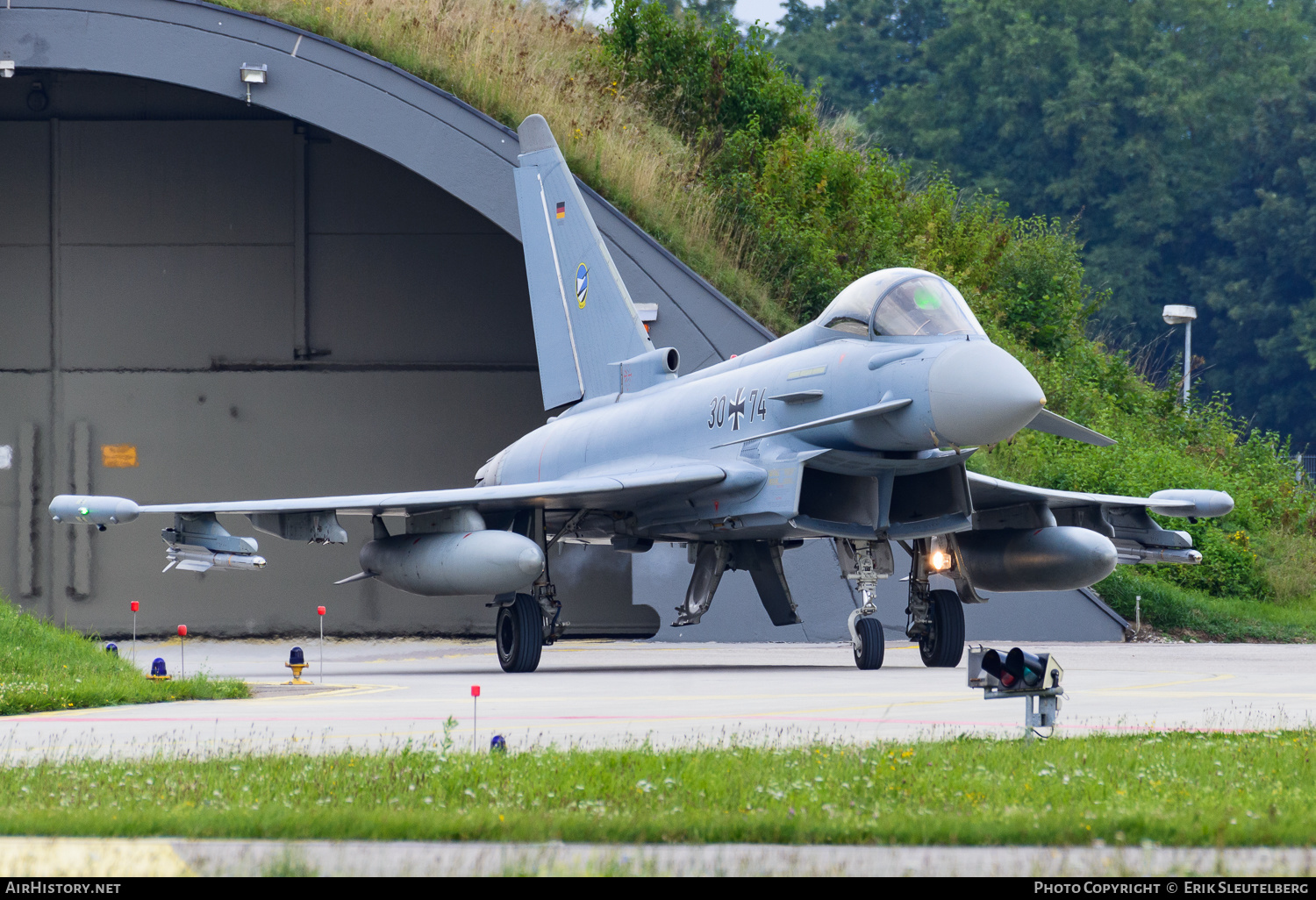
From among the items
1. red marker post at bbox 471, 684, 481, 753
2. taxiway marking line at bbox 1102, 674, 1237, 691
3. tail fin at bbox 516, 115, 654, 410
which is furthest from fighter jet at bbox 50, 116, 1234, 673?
red marker post at bbox 471, 684, 481, 753

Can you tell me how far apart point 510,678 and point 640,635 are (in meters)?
9.89

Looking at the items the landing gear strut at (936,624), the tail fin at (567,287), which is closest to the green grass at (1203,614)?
the landing gear strut at (936,624)

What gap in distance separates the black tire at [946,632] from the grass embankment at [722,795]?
630 centimetres

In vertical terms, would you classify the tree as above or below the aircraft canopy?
above

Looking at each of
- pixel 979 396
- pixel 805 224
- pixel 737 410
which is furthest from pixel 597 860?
pixel 805 224

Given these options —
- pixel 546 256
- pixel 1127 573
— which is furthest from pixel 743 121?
pixel 1127 573

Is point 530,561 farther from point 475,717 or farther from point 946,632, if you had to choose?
point 475,717

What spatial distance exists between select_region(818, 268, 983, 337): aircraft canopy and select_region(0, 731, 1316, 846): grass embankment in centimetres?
551

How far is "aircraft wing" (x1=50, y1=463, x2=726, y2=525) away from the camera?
13.4m

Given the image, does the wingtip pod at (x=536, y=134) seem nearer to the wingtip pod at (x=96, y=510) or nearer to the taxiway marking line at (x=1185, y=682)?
the wingtip pod at (x=96, y=510)

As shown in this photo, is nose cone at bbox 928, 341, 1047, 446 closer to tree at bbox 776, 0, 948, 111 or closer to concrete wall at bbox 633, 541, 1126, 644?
concrete wall at bbox 633, 541, 1126, 644

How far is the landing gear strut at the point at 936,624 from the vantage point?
1370 centimetres

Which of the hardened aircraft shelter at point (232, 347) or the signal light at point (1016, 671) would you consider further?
the hardened aircraft shelter at point (232, 347)
